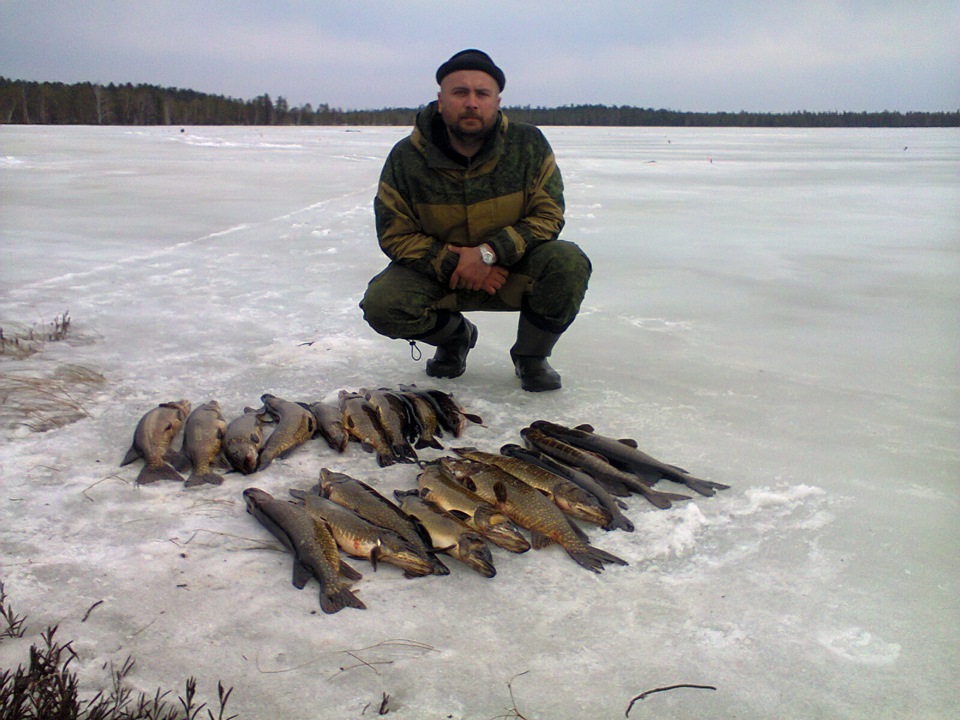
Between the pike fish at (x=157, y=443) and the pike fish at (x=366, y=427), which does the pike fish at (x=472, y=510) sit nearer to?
the pike fish at (x=366, y=427)

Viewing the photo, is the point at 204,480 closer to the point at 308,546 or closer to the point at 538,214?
the point at 308,546

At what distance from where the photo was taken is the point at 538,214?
466cm

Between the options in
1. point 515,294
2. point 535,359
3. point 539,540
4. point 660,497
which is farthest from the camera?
point 515,294

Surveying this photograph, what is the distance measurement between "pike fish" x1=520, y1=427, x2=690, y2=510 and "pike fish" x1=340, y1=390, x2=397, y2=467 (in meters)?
0.67

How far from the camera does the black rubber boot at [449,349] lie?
4758 millimetres

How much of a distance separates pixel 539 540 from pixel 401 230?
7.76ft

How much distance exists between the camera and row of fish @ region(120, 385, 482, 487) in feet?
11.2

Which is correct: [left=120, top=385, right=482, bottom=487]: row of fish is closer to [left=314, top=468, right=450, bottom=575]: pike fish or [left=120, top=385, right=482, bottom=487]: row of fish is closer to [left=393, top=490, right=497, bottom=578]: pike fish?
[left=314, top=468, right=450, bottom=575]: pike fish

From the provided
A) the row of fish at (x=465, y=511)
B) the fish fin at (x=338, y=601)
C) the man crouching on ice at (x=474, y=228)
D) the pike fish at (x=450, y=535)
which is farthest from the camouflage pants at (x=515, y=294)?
the fish fin at (x=338, y=601)

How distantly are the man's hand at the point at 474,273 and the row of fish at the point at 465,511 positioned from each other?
1.32 m

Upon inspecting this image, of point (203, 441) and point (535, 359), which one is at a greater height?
point (535, 359)

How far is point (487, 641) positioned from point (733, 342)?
3633mm

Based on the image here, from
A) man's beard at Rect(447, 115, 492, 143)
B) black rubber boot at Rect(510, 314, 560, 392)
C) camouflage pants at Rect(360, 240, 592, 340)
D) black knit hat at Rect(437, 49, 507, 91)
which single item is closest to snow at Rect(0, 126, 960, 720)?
black rubber boot at Rect(510, 314, 560, 392)

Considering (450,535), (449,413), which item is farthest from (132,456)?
(450,535)
